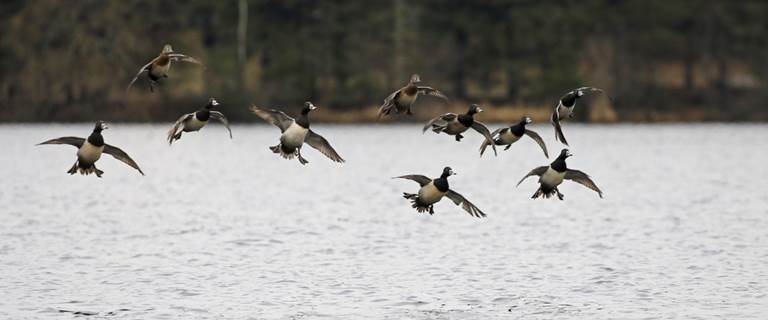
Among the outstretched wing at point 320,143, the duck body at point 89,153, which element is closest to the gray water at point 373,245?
the duck body at point 89,153

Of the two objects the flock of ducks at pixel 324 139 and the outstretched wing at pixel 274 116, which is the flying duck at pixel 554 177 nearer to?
the flock of ducks at pixel 324 139

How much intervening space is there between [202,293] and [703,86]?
7459 cm

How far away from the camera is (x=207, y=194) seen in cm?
4297

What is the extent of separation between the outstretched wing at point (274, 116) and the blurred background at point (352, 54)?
55.9 m

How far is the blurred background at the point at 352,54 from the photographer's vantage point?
73875 mm

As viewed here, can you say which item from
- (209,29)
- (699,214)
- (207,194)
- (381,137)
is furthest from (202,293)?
(209,29)

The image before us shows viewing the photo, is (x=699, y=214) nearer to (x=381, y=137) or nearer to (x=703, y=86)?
(x=381, y=137)

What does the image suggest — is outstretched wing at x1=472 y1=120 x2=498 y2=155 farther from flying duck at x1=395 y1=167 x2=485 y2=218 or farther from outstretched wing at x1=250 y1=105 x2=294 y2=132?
outstretched wing at x1=250 y1=105 x2=294 y2=132

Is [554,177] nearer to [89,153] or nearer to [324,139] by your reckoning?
[324,139]

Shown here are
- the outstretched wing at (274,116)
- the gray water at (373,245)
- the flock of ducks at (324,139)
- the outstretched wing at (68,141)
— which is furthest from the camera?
the gray water at (373,245)

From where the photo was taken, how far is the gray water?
20406 millimetres

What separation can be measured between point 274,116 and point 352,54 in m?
61.4

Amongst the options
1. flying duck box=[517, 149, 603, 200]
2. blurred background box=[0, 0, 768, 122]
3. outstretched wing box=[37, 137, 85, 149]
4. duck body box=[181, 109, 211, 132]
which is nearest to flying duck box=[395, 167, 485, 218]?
flying duck box=[517, 149, 603, 200]

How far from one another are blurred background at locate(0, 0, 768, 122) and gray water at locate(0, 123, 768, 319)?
1837cm
